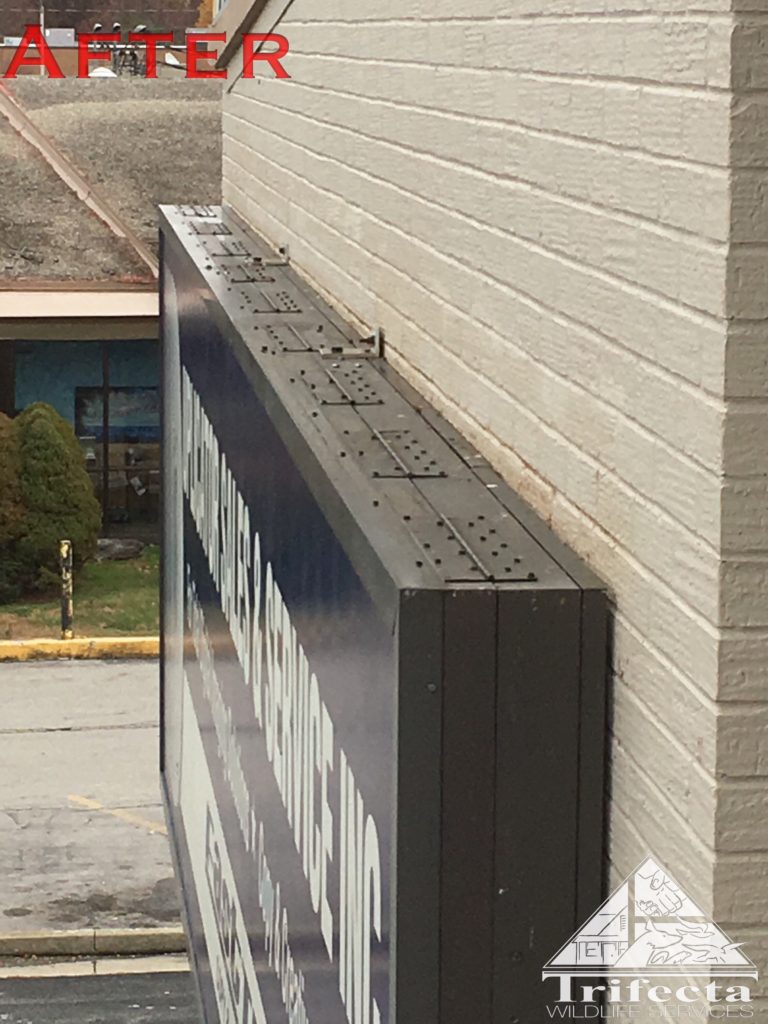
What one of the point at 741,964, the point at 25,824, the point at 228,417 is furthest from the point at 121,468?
the point at 741,964

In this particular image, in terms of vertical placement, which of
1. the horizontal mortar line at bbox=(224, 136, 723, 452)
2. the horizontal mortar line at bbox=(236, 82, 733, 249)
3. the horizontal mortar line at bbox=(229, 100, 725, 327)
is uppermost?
the horizontal mortar line at bbox=(236, 82, 733, 249)

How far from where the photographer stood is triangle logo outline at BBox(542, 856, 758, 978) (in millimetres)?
2484

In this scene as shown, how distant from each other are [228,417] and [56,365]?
1766 centimetres

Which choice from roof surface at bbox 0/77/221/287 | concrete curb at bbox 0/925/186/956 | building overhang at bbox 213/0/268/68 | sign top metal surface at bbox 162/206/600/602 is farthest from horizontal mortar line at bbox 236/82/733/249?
roof surface at bbox 0/77/221/287

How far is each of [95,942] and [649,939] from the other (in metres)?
9.48

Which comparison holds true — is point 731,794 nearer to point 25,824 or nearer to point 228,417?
point 228,417

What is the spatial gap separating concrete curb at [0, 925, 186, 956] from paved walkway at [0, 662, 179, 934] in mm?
126

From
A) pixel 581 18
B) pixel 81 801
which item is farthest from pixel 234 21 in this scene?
pixel 81 801

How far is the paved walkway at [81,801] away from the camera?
12.2m

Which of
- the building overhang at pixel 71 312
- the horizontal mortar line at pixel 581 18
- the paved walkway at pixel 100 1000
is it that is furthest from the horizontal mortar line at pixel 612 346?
the building overhang at pixel 71 312

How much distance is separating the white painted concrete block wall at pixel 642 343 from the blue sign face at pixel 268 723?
15.0 inches

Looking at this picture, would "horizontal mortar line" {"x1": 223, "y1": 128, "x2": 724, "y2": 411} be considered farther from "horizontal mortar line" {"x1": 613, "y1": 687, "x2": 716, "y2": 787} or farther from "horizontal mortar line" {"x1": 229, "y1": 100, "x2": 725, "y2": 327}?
"horizontal mortar line" {"x1": 613, "y1": 687, "x2": 716, "y2": 787}

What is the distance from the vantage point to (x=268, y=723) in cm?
466

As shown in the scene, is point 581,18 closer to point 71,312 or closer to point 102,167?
point 71,312
